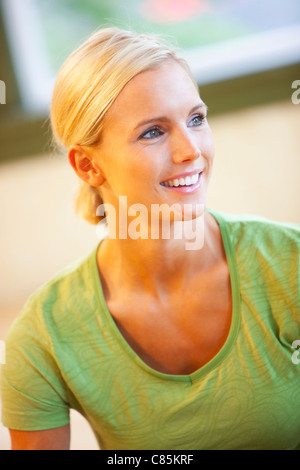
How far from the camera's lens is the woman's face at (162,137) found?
0.93 m

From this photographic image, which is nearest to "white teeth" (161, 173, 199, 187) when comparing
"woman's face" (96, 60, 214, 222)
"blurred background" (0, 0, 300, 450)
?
"woman's face" (96, 60, 214, 222)

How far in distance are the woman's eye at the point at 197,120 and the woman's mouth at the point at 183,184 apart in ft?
0.28

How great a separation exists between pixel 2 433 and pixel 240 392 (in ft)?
2.22

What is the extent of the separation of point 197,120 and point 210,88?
44.3 inches

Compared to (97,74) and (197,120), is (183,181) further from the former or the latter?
(97,74)

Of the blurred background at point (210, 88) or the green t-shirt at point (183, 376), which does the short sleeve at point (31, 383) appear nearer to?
the green t-shirt at point (183, 376)

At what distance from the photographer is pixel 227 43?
6.76 ft

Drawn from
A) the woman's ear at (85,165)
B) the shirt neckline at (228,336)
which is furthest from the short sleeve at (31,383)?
the woman's ear at (85,165)

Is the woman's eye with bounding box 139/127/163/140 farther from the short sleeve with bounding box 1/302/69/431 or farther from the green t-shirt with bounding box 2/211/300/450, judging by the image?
the short sleeve with bounding box 1/302/69/431

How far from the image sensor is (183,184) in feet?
3.11

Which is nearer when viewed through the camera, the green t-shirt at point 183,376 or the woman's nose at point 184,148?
the woman's nose at point 184,148

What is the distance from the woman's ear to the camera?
1022 millimetres

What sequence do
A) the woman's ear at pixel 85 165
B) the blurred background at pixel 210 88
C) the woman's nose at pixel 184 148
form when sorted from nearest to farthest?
the woman's nose at pixel 184 148 → the woman's ear at pixel 85 165 → the blurred background at pixel 210 88

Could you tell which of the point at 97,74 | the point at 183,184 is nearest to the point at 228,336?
the point at 183,184
